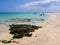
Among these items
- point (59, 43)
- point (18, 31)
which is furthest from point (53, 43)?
point (18, 31)

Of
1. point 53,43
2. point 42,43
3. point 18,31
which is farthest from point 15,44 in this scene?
point 18,31

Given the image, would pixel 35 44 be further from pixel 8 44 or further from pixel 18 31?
pixel 18 31

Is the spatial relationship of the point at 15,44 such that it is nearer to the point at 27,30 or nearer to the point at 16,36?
the point at 16,36

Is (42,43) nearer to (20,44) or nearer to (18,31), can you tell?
(20,44)

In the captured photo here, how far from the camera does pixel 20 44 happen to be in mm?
10000

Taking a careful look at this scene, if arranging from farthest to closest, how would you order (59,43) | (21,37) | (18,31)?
(18,31), (21,37), (59,43)

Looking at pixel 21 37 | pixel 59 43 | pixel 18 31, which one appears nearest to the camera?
pixel 59 43

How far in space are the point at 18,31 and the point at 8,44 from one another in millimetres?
4607

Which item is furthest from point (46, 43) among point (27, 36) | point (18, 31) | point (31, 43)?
point (18, 31)

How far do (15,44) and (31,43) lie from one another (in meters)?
1.05

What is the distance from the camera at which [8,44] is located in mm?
9969

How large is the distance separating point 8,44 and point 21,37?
264cm

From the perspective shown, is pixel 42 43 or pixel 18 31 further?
pixel 18 31

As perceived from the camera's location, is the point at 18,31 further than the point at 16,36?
Yes
